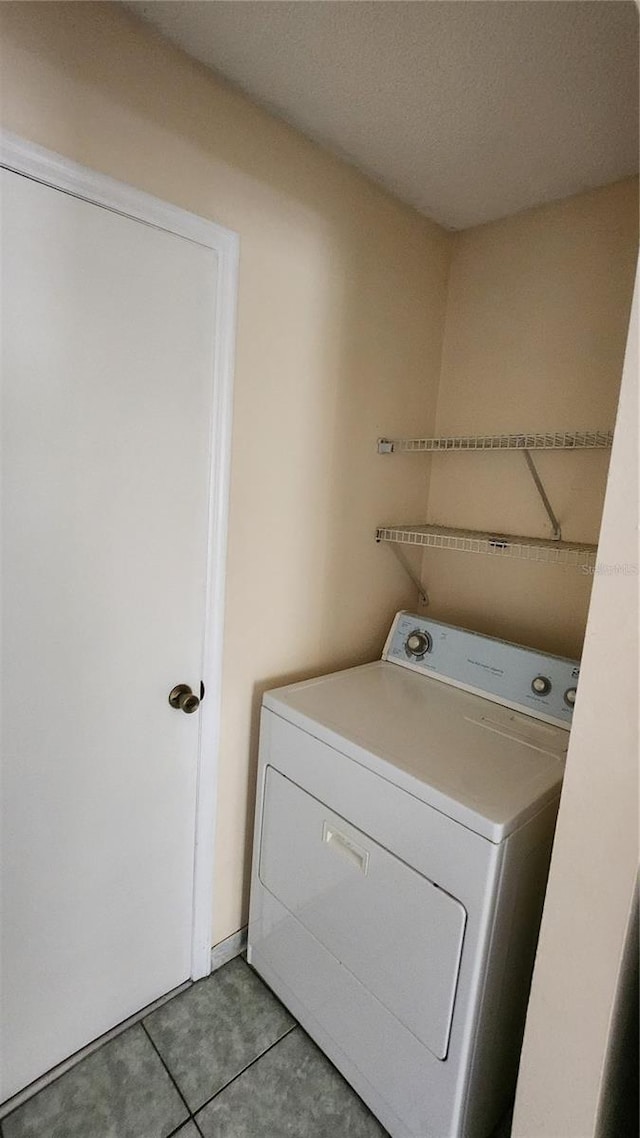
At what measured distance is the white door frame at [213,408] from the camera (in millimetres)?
1096

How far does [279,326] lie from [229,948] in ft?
6.26

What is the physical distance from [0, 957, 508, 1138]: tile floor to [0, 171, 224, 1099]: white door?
0.30 feet

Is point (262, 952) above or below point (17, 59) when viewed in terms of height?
below

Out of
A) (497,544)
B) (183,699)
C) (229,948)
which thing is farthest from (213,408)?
(229,948)

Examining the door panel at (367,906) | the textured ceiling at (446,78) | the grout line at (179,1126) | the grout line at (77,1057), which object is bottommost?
the grout line at (77,1057)

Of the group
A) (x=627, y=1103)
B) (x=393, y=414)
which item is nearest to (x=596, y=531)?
(x=393, y=414)

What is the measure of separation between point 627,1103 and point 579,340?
1.80 meters

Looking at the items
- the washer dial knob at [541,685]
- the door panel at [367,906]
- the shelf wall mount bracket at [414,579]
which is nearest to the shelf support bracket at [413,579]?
the shelf wall mount bracket at [414,579]

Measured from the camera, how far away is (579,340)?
5.44 feet

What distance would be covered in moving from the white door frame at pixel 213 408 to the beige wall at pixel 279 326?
4cm

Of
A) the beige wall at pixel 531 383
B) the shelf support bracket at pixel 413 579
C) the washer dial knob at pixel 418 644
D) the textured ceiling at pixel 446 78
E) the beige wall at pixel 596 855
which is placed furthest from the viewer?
the shelf support bracket at pixel 413 579

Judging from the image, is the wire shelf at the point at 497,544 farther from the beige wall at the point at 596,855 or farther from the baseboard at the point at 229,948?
the baseboard at the point at 229,948

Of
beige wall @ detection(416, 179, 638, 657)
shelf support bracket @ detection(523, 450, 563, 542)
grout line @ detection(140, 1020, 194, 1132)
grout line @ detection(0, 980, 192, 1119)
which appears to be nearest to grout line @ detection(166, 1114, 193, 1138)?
grout line @ detection(140, 1020, 194, 1132)

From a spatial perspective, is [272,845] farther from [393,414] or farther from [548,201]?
[548,201]
